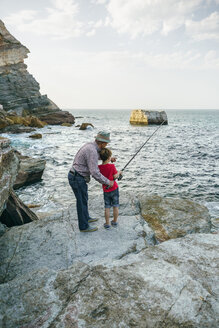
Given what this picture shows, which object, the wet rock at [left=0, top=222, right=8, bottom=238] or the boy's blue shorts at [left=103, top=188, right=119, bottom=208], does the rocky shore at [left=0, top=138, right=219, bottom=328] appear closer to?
the wet rock at [left=0, top=222, right=8, bottom=238]

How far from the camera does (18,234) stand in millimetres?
4566

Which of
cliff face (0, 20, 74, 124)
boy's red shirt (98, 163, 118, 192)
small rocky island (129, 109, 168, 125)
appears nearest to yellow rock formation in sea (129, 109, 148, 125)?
small rocky island (129, 109, 168, 125)

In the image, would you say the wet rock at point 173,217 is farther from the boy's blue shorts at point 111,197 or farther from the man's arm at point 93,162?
the man's arm at point 93,162

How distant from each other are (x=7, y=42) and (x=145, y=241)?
2073 inches

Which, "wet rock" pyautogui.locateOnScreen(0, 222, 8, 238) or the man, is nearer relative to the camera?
the man

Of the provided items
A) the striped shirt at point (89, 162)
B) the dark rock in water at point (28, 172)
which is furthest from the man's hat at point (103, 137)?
the dark rock in water at point (28, 172)

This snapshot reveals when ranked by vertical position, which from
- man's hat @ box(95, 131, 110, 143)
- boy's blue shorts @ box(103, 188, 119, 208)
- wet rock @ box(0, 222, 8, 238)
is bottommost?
wet rock @ box(0, 222, 8, 238)

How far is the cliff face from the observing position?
42.6m

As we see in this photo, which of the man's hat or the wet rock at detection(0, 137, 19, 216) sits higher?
the man's hat

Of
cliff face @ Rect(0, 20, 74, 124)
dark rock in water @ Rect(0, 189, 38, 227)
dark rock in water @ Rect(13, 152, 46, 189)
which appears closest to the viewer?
dark rock in water @ Rect(0, 189, 38, 227)

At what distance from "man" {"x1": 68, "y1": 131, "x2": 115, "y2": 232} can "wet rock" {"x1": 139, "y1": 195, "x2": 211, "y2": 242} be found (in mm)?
2125

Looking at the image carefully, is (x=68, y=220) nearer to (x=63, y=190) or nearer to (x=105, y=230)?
(x=105, y=230)

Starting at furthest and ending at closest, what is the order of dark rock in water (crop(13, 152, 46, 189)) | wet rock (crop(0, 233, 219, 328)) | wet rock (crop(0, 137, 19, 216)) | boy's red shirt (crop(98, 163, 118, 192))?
dark rock in water (crop(13, 152, 46, 189))
boy's red shirt (crop(98, 163, 118, 192))
wet rock (crop(0, 137, 19, 216))
wet rock (crop(0, 233, 219, 328))

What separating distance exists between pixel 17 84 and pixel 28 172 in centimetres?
4053
